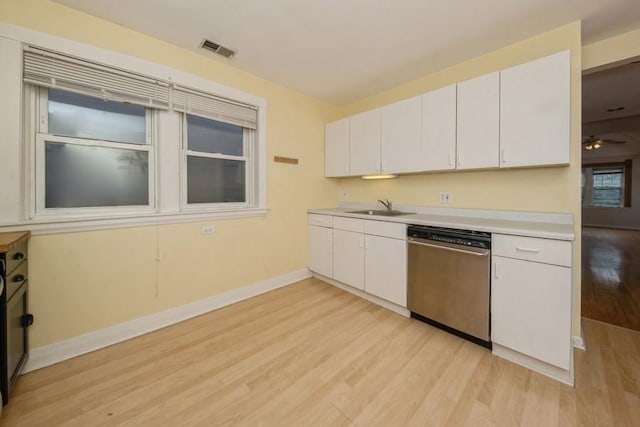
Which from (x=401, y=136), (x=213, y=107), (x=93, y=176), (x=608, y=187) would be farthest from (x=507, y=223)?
(x=608, y=187)

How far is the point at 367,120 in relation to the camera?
10.0ft

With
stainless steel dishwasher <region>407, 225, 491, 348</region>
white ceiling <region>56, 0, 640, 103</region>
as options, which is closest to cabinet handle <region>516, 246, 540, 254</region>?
stainless steel dishwasher <region>407, 225, 491, 348</region>

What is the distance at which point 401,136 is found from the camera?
2.74 metres

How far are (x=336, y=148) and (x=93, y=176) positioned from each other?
2.60 m

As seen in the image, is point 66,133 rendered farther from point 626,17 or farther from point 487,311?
point 626,17

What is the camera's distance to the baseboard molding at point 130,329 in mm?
1776

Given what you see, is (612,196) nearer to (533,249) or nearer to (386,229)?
(533,249)

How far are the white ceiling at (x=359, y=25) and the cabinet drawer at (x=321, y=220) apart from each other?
1.72 m

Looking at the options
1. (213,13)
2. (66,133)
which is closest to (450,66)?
(213,13)

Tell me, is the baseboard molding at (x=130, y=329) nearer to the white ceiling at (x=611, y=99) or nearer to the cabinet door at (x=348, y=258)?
the cabinet door at (x=348, y=258)

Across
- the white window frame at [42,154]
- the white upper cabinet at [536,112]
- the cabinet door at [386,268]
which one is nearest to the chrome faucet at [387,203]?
the cabinet door at [386,268]

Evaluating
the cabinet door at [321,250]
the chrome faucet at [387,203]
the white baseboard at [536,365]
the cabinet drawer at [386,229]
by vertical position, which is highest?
the chrome faucet at [387,203]

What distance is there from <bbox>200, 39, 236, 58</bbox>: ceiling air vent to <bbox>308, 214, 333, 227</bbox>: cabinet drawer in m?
2.00

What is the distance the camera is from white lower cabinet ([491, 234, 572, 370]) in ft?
5.15
